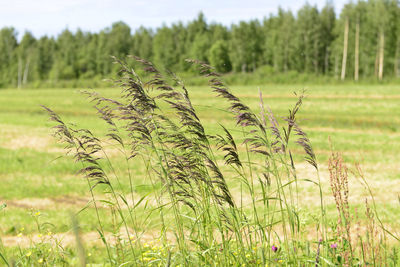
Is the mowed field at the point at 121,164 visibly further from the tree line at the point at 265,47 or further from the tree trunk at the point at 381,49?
the tree trunk at the point at 381,49

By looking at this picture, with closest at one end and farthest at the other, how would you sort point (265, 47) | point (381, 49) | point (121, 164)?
point (121, 164), point (381, 49), point (265, 47)

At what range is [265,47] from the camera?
6412 cm

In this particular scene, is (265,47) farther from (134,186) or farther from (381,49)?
(134,186)

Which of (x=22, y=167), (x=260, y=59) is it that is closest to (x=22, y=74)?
(x=260, y=59)

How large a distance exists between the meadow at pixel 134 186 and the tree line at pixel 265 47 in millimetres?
17391

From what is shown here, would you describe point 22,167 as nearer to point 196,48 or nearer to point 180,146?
point 180,146

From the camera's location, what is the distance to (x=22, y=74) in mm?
89938

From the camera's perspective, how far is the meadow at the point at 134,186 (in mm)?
3371

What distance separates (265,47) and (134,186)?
58.6 metres

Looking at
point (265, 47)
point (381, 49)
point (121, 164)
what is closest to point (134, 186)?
A: point (121, 164)

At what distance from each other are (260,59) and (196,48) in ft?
31.8

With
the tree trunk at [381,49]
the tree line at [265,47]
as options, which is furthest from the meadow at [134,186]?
the tree trunk at [381,49]

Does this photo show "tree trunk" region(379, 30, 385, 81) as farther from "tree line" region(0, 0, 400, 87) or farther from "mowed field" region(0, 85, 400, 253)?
"mowed field" region(0, 85, 400, 253)

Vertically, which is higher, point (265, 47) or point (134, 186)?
point (265, 47)
